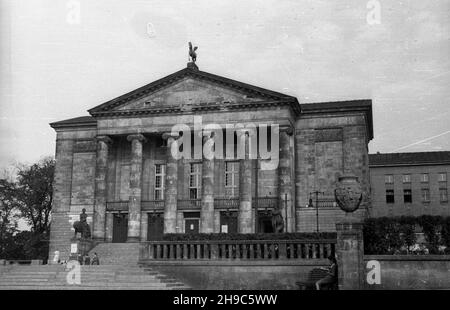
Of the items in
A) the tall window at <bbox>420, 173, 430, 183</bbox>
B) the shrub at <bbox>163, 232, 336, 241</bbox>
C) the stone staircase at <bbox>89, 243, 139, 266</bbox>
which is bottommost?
the stone staircase at <bbox>89, 243, 139, 266</bbox>

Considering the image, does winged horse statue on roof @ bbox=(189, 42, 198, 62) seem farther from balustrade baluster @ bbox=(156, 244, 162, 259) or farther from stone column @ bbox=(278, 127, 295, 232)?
balustrade baluster @ bbox=(156, 244, 162, 259)

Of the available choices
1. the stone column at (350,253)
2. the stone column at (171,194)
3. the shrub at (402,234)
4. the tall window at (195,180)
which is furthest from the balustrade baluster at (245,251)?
the tall window at (195,180)

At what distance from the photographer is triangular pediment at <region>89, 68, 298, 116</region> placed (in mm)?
→ 45469

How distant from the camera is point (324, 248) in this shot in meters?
25.9

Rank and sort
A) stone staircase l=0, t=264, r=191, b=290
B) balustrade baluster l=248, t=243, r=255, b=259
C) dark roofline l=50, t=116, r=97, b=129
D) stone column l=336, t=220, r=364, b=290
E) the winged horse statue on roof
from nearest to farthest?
1. stone column l=336, t=220, r=364, b=290
2. stone staircase l=0, t=264, r=191, b=290
3. balustrade baluster l=248, t=243, r=255, b=259
4. the winged horse statue on roof
5. dark roofline l=50, t=116, r=97, b=129

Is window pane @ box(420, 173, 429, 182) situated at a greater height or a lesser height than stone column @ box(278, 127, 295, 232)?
greater

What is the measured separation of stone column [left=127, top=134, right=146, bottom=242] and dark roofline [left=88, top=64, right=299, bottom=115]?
2.93 m

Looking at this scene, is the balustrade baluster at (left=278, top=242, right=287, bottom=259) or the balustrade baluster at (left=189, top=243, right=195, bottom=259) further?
the balustrade baluster at (left=189, top=243, right=195, bottom=259)

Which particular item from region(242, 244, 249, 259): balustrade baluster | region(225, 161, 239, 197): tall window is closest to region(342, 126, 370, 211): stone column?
region(225, 161, 239, 197): tall window

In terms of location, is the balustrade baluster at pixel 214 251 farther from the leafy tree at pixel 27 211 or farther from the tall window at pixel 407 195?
the tall window at pixel 407 195
